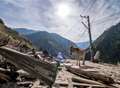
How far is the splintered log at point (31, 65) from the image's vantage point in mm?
5859

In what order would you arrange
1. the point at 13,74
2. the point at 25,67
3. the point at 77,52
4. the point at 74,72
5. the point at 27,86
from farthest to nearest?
the point at 77,52 → the point at 74,72 → the point at 13,74 → the point at 27,86 → the point at 25,67

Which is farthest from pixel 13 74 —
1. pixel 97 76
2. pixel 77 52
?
pixel 77 52

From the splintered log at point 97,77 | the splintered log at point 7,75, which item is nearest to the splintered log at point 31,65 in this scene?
the splintered log at point 7,75

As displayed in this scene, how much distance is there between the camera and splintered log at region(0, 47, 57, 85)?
5.86m

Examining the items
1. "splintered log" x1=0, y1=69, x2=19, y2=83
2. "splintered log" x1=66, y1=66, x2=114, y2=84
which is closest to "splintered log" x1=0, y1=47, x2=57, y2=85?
"splintered log" x1=0, y1=69, x2=19, y2=83

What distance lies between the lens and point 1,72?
31.7 feet

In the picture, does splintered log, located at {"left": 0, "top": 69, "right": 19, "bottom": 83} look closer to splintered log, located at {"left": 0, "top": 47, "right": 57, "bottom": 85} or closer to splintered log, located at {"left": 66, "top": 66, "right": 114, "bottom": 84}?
splintered log, located at {"left": 66, "top": 66, "right": 114, "bottom": 84}

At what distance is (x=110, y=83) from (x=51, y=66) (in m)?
4.36

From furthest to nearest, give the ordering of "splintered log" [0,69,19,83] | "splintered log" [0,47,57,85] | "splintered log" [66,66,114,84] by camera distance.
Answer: "splintered log" [66,66,114,84] < "splintered log" [0,69,19,83] < "splintered log" [0,47,57,85]

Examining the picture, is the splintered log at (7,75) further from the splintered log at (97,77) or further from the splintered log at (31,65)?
the splintered log at (31,65)

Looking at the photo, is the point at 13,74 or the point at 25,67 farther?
the point at 13,74

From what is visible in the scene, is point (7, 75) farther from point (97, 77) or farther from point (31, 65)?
point (31, 65)

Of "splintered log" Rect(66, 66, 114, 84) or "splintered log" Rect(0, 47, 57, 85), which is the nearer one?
"splintered log" Rect(0, 47, 57, 85)

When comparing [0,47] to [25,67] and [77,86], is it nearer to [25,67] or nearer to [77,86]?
[25,67]
